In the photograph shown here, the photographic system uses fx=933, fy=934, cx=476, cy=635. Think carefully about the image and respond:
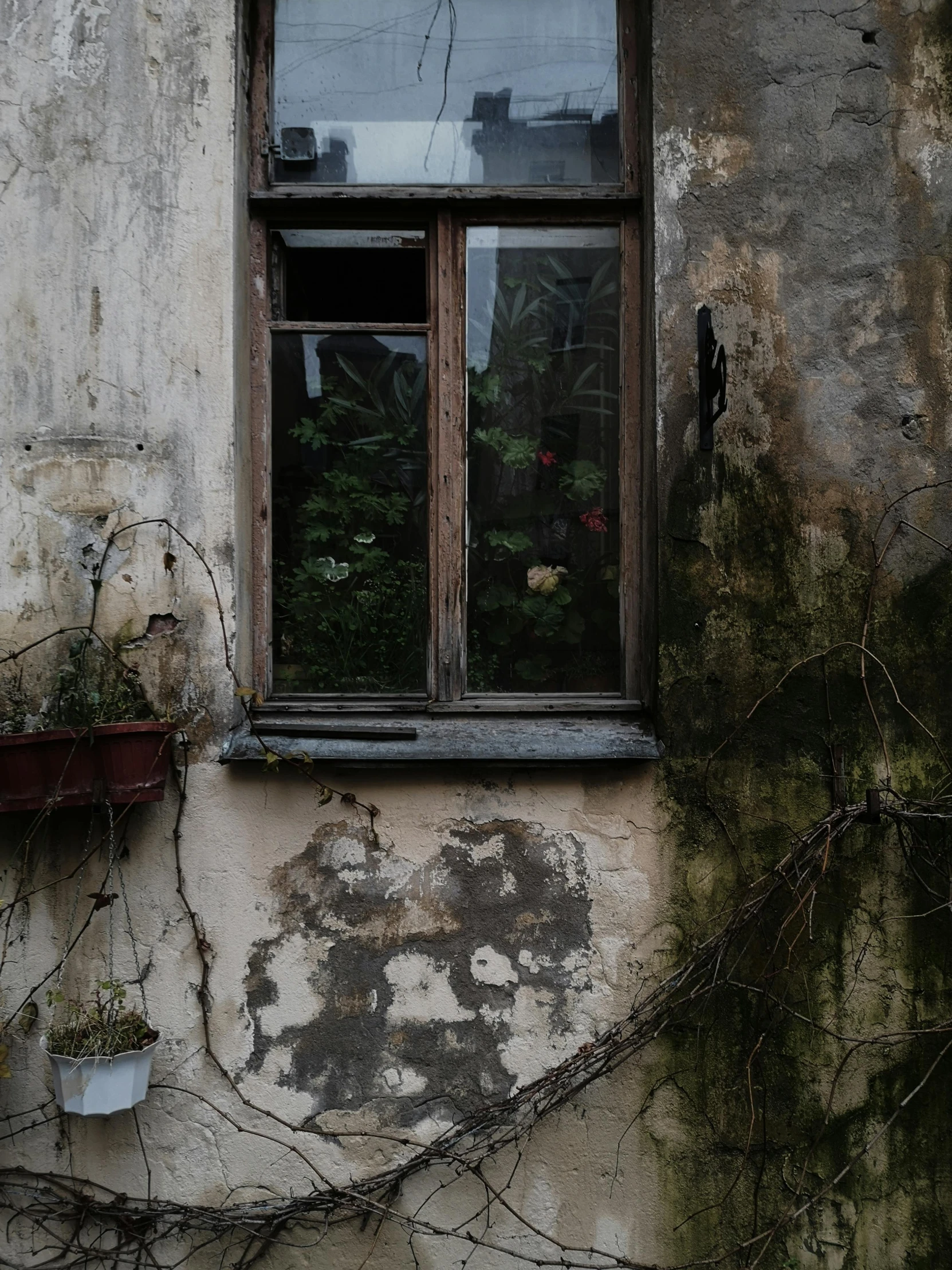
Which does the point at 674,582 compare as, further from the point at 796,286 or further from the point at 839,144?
the point at 839,144

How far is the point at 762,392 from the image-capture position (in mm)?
2625

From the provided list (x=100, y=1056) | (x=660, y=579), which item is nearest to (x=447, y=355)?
(x=660, y=579)

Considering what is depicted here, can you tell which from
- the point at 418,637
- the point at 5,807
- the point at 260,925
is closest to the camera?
the point at 5,807

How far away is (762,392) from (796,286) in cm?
31

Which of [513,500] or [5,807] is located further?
[513,500]

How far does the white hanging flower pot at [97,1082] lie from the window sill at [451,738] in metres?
0.79

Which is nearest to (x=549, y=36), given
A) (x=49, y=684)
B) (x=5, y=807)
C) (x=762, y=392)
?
(x=762, y=392)

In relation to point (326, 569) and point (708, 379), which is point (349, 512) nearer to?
point (326, 569)

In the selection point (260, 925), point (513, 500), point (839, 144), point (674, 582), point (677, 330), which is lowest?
point (260, 925)

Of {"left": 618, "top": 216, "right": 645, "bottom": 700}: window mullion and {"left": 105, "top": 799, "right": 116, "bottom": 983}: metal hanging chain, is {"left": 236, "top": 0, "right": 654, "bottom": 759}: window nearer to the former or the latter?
{"left": 618, "top": 216, "right": 645, "bottom": 700}: window mullion

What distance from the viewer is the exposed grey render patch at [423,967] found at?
2.56m

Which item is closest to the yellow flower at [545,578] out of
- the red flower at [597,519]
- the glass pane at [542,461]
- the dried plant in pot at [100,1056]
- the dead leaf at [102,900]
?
the glass pane at [542,461]

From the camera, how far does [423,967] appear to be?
8.46 feet

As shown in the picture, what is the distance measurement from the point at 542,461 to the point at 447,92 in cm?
118
